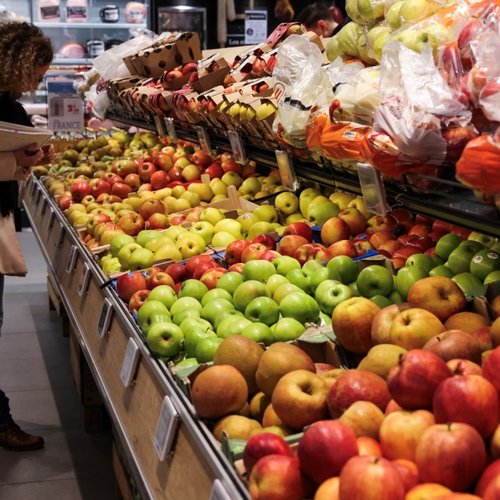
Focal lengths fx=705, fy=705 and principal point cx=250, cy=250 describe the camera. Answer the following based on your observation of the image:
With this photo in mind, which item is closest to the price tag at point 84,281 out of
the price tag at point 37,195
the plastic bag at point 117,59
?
the price tag at point 37,195

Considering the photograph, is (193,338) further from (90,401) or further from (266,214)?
Result: (90,401)

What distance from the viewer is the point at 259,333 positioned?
1.86 metres

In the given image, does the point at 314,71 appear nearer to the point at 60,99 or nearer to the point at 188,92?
the point at 188,92

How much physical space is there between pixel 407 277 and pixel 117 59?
4620 mm

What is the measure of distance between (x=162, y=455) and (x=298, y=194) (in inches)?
75.0

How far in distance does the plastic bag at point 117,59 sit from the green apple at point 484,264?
448 centimetres

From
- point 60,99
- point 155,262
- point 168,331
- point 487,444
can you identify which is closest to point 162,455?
point 168,331

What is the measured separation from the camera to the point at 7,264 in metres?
3.44

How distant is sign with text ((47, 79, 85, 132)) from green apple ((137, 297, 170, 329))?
4.15 metres

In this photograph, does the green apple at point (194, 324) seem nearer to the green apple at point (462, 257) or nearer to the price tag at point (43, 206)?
the green apple at point (462, 257)

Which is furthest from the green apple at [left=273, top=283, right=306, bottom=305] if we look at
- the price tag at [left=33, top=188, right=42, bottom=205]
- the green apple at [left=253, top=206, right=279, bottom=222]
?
the price tag at [left=33, top=188, right=42, bottom=205]

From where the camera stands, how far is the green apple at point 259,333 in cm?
186

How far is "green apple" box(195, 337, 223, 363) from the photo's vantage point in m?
1.89

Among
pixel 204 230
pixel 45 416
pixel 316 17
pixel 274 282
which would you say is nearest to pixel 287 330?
pixel 274 282
